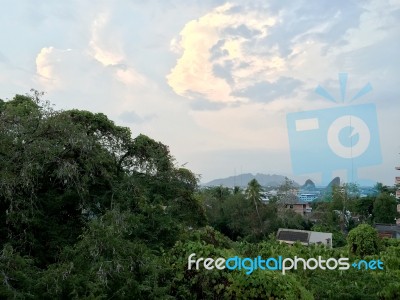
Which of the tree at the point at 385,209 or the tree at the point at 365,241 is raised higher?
the tree at the point at 365,241

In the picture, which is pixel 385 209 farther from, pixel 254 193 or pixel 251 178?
pixel 254 193

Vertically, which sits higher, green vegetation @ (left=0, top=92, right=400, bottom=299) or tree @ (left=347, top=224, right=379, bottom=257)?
green vegetation @ (left=0, top=92, right=400, bottom=299)

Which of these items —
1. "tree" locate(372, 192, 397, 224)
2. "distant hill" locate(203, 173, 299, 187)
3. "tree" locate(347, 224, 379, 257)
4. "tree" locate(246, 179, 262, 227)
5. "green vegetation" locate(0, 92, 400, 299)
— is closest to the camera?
"green vegetation" locate(0, 92, 400, 299)

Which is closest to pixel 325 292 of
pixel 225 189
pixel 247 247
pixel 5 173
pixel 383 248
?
pixel 247 247

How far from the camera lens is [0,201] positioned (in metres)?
5.15

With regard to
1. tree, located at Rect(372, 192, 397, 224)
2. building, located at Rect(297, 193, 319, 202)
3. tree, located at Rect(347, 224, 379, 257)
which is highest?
tree, located at Rect(347, 224, 379, 257)

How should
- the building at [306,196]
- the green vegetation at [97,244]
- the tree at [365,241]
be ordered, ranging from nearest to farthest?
the green vegetation at [97,244]
the tree at [365,241]
the building at [306,196]

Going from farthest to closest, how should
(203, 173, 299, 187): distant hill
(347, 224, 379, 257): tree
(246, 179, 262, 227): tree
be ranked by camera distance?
(203, 173, 299, 187): distant hill < (246, 179, 262, 227): tree < (347, 224, 379, 257): tree

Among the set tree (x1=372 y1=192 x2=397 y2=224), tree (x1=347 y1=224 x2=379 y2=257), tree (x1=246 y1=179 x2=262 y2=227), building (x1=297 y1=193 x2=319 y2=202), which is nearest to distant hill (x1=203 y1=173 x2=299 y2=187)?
tree (x1=246 y1=179 x2=262 y2=227)

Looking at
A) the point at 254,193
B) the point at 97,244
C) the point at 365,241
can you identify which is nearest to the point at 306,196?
the point at 254,193

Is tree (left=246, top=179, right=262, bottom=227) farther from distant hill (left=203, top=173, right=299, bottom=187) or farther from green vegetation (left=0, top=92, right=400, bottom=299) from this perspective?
green vegetation (left=0, top=92, right=400, bottom=299)

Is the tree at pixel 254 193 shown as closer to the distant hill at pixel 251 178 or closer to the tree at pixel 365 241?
the distant hill at pixel 251 178

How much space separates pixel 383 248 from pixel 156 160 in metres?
5.99

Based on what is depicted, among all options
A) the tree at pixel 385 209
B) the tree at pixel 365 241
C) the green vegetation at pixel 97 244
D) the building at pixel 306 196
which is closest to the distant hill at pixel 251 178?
the building at pixel 306 196
